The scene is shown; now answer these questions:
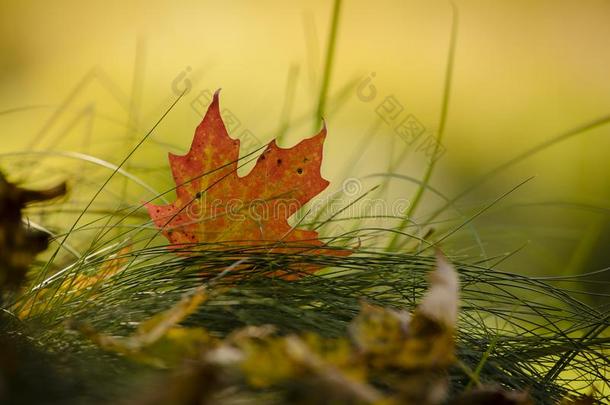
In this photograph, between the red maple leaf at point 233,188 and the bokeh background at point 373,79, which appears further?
the bokeh background at point 373,79

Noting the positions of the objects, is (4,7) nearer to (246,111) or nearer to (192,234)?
(246,111)

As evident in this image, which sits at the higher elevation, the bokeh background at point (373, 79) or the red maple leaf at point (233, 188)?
the bokeh background at point (373, 79)

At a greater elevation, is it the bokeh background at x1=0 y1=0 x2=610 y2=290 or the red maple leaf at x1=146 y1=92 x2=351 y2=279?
the bokeh background at x1=0 y1=0 x2=610 y2=290

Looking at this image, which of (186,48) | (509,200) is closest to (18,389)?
(509,200)

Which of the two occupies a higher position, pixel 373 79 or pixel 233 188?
pixel 373 79

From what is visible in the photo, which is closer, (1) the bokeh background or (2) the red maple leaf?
(2) the red maple leaf
